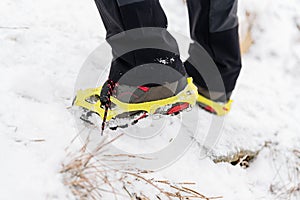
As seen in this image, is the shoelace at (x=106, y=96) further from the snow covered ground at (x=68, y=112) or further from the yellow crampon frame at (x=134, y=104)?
the snow covered ground at (x=68, y=112)

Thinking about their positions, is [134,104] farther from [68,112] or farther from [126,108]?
[68,112]

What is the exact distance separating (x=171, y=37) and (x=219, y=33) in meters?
0.39

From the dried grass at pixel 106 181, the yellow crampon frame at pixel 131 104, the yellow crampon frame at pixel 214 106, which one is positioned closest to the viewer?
the dried grass at pixel 106 181

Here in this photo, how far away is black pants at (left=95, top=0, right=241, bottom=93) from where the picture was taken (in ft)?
4.15

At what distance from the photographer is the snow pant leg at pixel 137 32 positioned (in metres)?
1.25

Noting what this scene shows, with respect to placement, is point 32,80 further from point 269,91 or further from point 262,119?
point 269,91

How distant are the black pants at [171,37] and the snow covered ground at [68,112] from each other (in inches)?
12.1

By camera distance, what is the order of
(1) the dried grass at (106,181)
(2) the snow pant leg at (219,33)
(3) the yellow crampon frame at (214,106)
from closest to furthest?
1. (1) the dried grass at (106,181)
2. (2) the snow pant leg at (219,33)
3. (3) the yellow crampon frame at (214,106)

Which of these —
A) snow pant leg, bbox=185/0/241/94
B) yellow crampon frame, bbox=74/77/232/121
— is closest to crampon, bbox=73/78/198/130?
yellow crampon frame, bbox=74/77/232/121

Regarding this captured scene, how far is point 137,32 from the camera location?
4.19ft

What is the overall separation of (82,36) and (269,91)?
1.23 meters

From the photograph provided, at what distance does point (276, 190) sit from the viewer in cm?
180

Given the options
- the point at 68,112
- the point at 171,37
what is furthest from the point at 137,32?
the point at 68,112

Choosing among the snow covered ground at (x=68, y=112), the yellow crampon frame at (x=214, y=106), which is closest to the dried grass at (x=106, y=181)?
the snow covered ground at (x=68, y=112)
